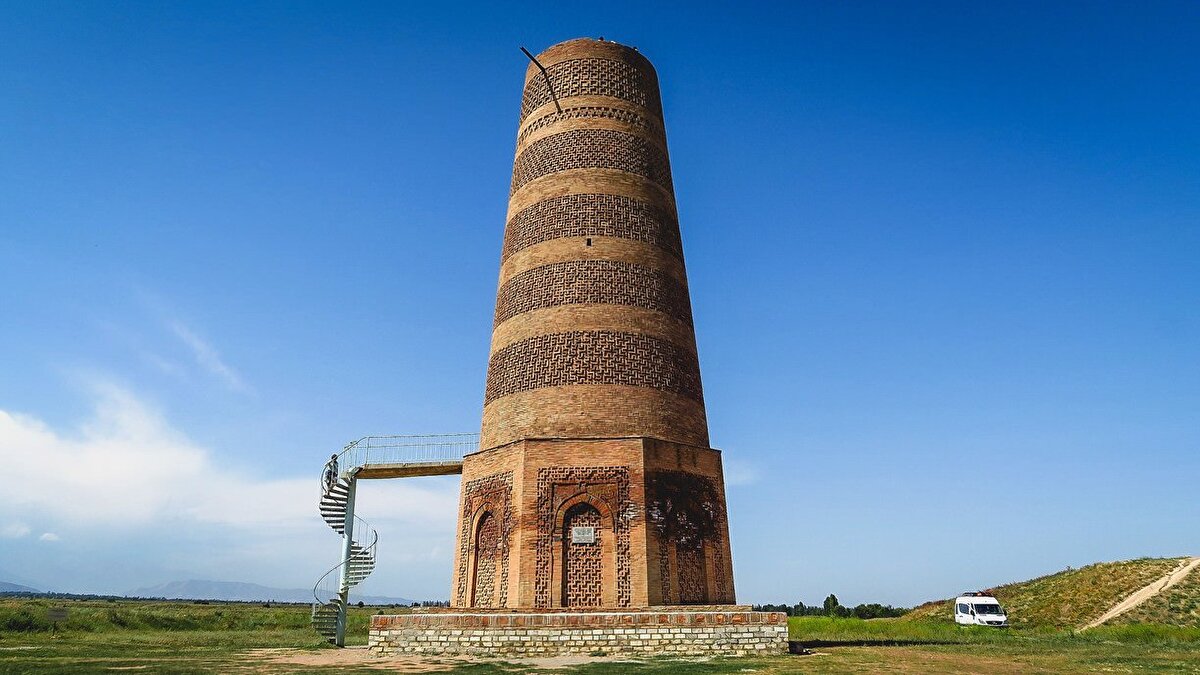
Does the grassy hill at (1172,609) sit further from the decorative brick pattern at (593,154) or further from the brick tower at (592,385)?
the decorative brick pattern at (593,154)

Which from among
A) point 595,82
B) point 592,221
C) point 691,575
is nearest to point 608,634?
point 691,575

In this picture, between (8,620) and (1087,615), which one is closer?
(8,620)

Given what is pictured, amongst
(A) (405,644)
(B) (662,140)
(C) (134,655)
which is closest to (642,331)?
(B) (662,140)

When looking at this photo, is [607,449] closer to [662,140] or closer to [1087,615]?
[662,140]

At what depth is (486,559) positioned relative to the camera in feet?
45.7

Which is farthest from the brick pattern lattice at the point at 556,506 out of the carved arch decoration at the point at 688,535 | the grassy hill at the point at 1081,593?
the grassy hill at the point at 1081,593

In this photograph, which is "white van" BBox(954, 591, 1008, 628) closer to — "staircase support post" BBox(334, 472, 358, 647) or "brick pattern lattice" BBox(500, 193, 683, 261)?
"brick pattern lattice" BBox(500, 193, 683, 261)

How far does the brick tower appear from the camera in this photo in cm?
1312

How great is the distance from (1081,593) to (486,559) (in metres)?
22.7

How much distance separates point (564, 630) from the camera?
36.4 feet

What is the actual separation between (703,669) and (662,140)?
11349 mm

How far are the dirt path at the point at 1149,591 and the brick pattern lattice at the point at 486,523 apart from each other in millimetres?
18980

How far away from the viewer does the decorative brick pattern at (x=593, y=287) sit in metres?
14.8

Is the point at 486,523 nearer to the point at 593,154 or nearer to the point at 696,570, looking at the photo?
the point at 696,570
